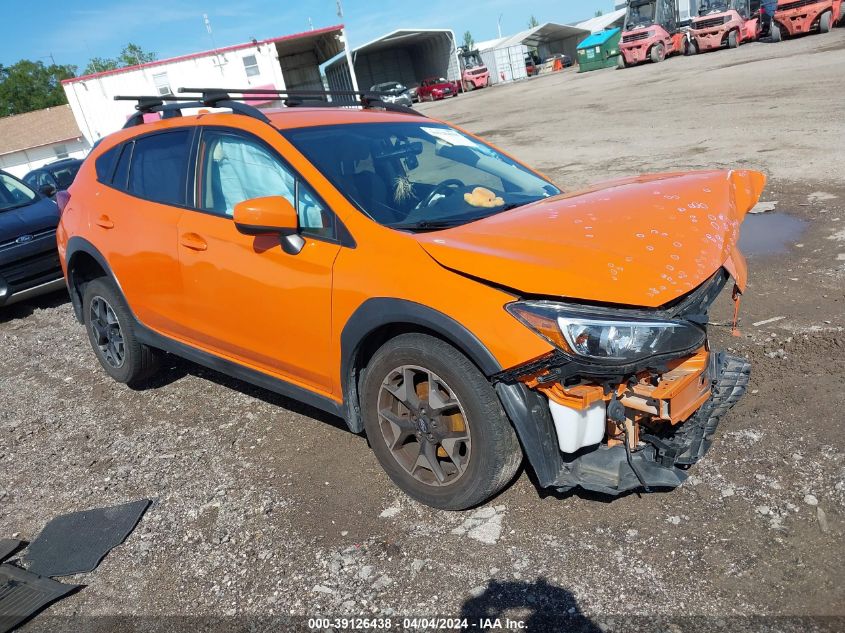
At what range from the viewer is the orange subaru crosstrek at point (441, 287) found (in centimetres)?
256

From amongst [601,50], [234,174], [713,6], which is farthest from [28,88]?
[234,174]

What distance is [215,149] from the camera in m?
3.88

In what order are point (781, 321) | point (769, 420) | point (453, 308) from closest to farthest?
point (453, 308) → point (769, 420) → point (781, 321)

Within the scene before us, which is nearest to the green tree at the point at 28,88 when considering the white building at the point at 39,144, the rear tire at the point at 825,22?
the white building at the point at 39,144

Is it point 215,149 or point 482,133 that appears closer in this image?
point 215,149

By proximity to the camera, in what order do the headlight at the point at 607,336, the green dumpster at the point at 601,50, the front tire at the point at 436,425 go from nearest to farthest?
the headlight at the point at 607,336, the front tire at the point at 436,425, the green dumpster at the point at 601,50

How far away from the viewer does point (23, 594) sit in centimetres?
298

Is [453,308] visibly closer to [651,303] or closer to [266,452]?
[651,303]

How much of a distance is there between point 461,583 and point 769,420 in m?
1.80

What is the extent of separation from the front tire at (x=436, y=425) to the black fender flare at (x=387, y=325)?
0.08 metres

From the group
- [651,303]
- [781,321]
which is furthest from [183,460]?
[781,321]

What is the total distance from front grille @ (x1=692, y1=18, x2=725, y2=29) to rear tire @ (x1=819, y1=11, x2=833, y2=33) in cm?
398

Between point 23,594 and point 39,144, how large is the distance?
5906 centimetres

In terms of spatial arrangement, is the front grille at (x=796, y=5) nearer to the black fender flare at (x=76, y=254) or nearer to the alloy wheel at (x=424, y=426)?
the black fender flare at (x=76, y=254)
